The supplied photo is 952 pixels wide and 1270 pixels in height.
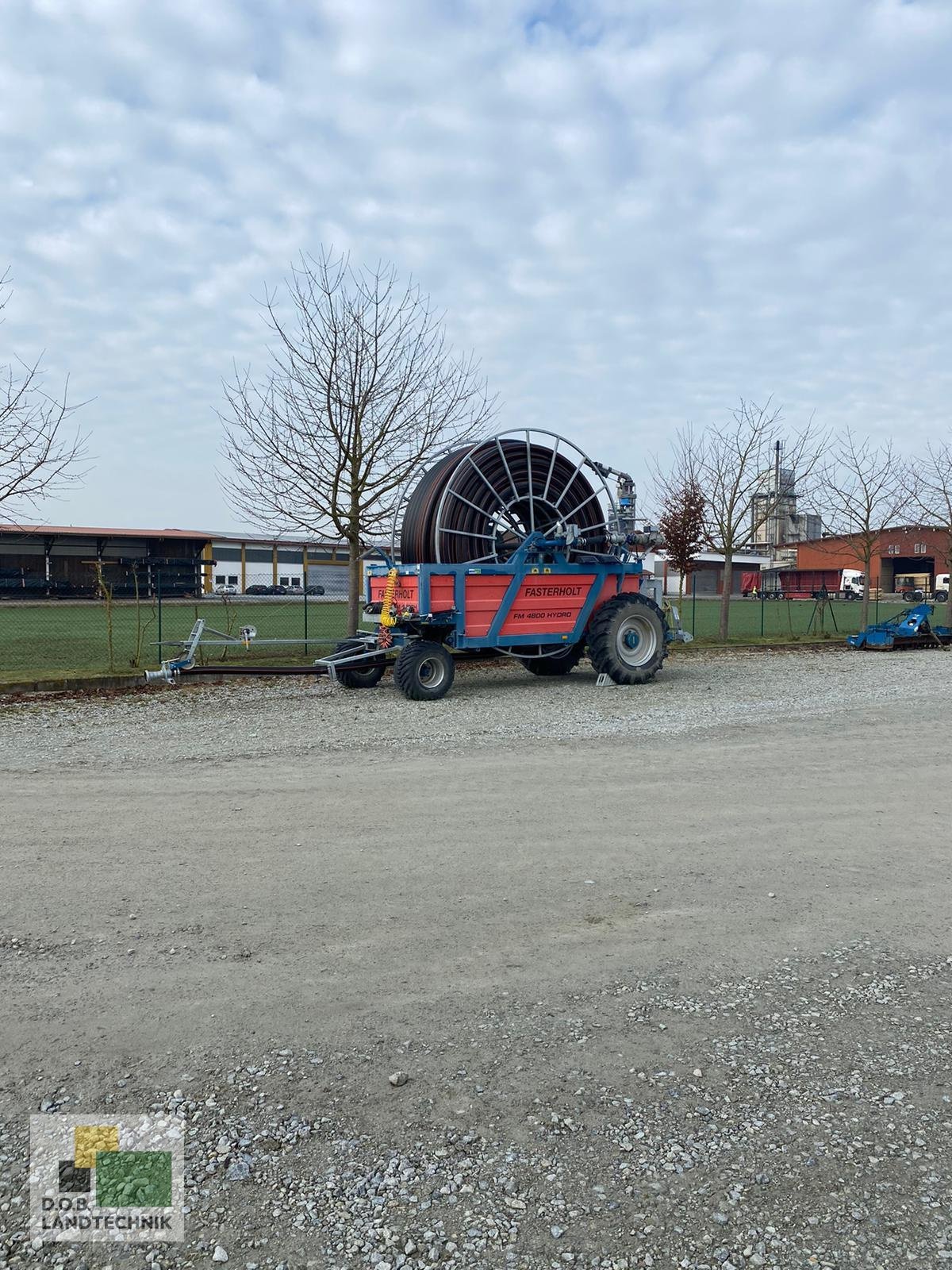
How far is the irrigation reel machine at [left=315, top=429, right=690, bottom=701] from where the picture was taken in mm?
13812

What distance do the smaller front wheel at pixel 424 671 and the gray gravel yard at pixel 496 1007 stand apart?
185 inches

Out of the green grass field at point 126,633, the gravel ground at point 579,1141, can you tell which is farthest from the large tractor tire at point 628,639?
the gravel ground at point 579,1141

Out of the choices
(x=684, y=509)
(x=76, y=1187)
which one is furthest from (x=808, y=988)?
(x=684, y=509)

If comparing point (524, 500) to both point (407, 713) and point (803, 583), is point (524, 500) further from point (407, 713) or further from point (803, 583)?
point (803, 583)

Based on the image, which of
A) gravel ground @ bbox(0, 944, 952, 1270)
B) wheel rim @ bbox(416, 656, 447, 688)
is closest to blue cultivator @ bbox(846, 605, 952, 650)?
wheel rim @ bbox(416, 656, 447, 688)

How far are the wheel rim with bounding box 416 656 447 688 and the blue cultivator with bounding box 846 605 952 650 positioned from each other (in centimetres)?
1402

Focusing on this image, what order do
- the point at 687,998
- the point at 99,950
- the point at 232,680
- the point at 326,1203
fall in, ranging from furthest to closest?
the point at 232,680
the point at 99,950
the point at 687,998
the point at 326,1203

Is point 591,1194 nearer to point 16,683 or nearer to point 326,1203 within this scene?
point 326,1203

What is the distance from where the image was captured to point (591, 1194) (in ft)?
9.49

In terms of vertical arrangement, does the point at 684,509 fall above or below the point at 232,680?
above

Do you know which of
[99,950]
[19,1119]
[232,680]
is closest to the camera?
[19,1119]

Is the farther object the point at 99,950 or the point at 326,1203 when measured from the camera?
the point at 99,950

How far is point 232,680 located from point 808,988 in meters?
12.8

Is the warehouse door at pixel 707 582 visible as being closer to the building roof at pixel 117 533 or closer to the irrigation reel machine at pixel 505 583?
the building roof at pixel 117 533
